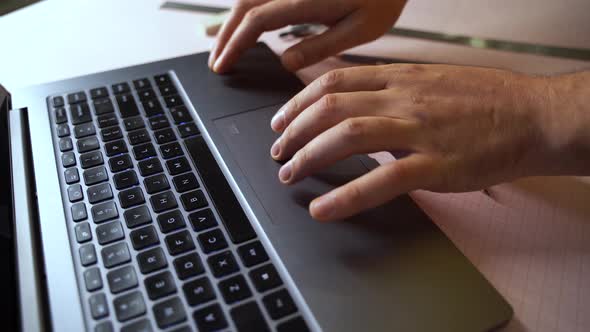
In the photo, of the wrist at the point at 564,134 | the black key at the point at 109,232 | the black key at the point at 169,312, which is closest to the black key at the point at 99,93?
the black key at the point at 109,232

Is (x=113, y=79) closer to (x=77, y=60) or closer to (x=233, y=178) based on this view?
(x=77, y=60)

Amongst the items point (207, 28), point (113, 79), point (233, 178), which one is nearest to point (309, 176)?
point (233, 178)

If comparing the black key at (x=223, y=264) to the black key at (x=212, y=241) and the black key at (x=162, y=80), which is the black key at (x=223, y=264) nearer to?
the black key at (x=212, y=241)

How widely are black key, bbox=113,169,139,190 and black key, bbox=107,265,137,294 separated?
3.9 inches

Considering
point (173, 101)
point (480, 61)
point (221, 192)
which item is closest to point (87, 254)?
point (221, 192)

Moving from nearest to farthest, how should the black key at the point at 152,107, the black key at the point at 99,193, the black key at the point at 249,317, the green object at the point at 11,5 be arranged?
the black key at the point at 249,317 → the black key at the point at 99,193 → the black key at the point at 152,107 → the green object at the point at 11,5

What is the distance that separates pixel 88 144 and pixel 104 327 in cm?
23

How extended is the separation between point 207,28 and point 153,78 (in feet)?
0.66

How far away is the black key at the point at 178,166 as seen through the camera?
17.1 inches

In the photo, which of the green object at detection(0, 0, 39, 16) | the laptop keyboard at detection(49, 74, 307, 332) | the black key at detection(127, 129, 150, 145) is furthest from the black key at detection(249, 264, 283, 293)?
the green object at detection(0, 0, 39, 16)

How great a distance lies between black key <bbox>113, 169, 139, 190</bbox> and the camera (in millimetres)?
422

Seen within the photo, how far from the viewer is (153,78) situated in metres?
0.57

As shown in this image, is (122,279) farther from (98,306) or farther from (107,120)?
(107,120)

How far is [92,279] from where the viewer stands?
35 cm
